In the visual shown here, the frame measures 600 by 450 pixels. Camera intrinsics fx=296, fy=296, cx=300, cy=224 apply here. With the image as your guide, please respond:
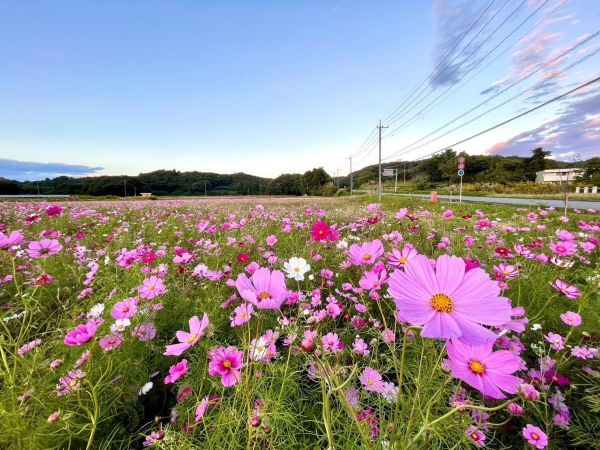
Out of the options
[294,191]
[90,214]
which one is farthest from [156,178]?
[90,214]

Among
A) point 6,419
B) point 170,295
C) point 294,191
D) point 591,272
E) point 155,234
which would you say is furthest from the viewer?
point 294,191

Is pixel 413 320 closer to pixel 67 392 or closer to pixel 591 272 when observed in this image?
pixel 67 392

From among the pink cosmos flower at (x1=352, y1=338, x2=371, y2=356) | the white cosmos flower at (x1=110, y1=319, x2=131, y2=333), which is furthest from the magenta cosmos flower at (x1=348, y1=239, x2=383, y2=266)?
the white cosmos flower at (x1=110, y1=319, x2=131, y2=333)

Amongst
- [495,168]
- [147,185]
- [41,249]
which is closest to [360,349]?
[41,249]

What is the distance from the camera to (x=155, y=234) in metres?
3.36

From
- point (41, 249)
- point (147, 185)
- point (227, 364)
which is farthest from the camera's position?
point (147, 185)

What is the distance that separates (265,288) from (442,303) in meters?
0.37

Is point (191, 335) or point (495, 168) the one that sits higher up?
point (495, 168)

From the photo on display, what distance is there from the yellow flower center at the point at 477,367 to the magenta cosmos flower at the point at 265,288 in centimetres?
37

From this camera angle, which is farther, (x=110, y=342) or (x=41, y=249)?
(x=41, y=249)

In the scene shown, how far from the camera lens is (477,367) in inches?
21.1

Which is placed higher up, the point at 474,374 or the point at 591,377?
the point at 474,374

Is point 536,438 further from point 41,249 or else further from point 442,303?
point 41,249

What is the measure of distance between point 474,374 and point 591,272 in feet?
6.48
